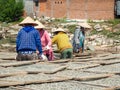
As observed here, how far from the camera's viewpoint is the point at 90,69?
10.6 m

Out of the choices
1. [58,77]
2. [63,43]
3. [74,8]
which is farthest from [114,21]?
[58,77]

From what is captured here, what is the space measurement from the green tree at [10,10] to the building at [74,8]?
4.81ft

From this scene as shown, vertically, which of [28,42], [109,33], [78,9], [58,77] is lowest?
[109,33]

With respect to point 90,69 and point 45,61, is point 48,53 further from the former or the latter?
point 90,69

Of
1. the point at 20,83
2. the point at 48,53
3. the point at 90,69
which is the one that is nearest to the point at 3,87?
the point at 20,83

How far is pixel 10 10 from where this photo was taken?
38.2 meters

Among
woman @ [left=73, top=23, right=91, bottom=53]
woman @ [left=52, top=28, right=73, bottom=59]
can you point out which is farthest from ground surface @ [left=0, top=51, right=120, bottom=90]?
woman @ [left=73, top=23, right=91, bottom=53]

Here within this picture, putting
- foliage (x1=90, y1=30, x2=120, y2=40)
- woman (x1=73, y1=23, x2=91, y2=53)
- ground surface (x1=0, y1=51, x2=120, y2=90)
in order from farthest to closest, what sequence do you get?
foliage (x1=90, y1=30, x2=120, y2=40)
woman (x1=73, y1=23, x2=91, y2=53)
ground surface (x1=0, y1=51, x2=120, y2=90)

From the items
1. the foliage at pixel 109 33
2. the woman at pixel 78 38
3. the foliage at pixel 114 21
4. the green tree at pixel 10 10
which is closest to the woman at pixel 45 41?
the woman at pixel 78 38

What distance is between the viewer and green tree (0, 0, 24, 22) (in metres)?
38.0

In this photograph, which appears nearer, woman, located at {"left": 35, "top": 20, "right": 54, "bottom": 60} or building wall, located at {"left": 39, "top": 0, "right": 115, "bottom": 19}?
woman, located at {"left": 35, "top": 20, "right": 54, "bottom": 60}

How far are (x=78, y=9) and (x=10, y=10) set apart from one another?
A: 20.4 ft

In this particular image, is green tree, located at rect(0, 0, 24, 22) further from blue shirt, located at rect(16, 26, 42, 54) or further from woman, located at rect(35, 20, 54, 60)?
blue shirt, located at rect(16, 26, 42, 54)

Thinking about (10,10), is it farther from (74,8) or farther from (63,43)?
(63,43)
